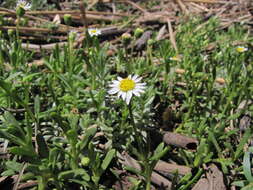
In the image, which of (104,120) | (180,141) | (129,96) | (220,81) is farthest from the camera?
(220,81)

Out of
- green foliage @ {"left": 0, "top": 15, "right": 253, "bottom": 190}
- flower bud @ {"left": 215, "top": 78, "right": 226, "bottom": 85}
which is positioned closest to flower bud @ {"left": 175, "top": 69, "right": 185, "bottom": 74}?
green foliage @ {"left": 0, "top": 15, "right": 253, "bottom": 190}

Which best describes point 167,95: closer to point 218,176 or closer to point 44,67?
point 218,176

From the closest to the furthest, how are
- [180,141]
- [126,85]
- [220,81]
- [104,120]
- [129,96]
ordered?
[129,96]
[126,85]
[180,141]
[104,120]
[220,81]

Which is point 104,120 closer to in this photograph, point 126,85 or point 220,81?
point 126,85

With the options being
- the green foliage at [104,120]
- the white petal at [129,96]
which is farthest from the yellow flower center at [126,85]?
the green foliage at [104,120]

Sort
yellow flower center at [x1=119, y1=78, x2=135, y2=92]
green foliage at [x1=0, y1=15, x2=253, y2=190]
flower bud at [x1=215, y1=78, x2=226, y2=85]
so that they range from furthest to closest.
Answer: flower bud at [x1=215, y1=78, x2=226, y2=85] < yellow flower center at [x1=119, y1=78, x2=135, y2=92] < green foliage at [x1=0, y1=15, x2=253, y2=190]

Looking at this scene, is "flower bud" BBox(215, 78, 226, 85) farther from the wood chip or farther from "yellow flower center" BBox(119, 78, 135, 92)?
"yellow flower center" BBox(119, 78, 135, 92)

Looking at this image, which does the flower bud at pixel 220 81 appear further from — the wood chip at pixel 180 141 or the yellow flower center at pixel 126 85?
the yellow flower center at pixel 126 85

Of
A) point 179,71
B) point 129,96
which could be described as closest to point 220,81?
point 179,71

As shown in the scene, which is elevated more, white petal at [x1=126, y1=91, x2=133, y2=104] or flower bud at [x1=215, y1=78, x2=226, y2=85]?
white petal at [x1=126, y1=91, x2=133, y2=104]

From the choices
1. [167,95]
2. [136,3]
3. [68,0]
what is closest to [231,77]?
[167,95]

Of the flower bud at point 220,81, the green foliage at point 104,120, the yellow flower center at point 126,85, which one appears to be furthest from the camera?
the flower bud at point 220,81
